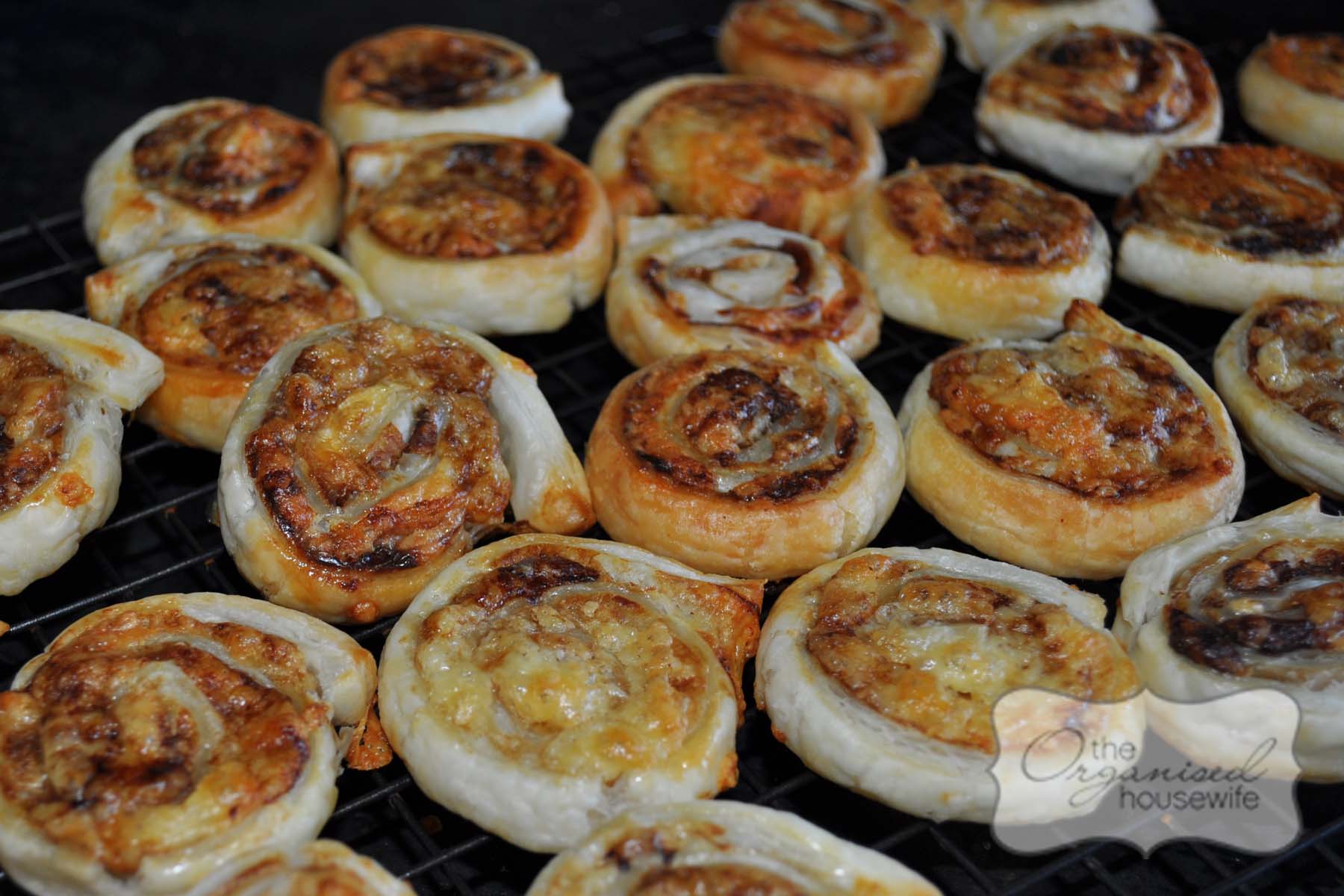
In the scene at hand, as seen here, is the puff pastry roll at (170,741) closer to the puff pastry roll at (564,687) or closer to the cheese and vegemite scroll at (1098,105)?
the puff pastry roll at (564,687)

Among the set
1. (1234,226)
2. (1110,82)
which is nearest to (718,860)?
(1234,226)

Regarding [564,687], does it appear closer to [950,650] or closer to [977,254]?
[950,650]

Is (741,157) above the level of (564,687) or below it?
above

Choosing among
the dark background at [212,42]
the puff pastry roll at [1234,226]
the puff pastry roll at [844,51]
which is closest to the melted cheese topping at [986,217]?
the puff pastry roll at [1234,226]

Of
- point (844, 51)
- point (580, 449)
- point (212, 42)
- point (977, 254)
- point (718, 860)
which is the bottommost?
point (580, 449)

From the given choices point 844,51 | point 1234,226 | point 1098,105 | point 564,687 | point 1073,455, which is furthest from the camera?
point 844,51

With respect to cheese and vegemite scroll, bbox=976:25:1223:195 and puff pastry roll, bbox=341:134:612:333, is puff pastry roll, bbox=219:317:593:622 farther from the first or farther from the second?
cheese and vegemite scroll, bbox=976:25:1223:195
